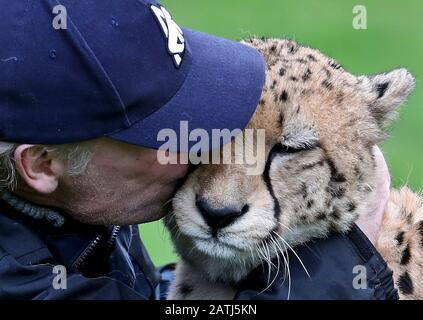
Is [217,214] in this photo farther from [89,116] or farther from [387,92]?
[387,92]

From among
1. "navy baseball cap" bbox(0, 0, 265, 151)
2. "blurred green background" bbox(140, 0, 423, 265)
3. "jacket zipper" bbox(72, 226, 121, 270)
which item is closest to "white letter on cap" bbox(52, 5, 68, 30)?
"navy baseball cap" bbox(0, 0, 265, 151)

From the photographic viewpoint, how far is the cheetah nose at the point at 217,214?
2.60 m

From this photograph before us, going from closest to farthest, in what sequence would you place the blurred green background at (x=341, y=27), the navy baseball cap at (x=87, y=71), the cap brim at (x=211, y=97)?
the navy baseball cap at (x=87, y=71) < the cap brim at (x=211, y=97) < the blurred green background at (x=341, y=27)

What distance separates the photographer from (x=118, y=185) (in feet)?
8.71

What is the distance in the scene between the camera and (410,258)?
300 cm

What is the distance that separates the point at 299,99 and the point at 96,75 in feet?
1.76

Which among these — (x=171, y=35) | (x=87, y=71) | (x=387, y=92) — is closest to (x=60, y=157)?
(x=87, y=71)

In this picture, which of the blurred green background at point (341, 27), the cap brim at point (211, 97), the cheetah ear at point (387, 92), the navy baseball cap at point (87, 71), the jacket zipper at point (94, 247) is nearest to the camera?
the navy baseball cap at point (87, 71)

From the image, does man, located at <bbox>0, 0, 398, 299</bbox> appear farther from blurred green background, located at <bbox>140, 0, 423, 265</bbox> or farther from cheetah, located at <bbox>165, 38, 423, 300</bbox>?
blurred green background, located at <bbox>140, 0, 423, 265</bbox>

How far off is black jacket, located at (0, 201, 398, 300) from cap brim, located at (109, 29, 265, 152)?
0.97 feet

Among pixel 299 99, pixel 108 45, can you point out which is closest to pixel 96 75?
pixel 108 45

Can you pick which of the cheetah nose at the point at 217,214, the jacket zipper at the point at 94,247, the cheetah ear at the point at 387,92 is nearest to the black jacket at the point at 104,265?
the jacket zipper at the point at 94,247

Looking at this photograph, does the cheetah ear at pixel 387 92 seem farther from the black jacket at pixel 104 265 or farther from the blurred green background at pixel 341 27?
the blurred green background at pixel 341 27

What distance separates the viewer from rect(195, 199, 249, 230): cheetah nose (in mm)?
2600
